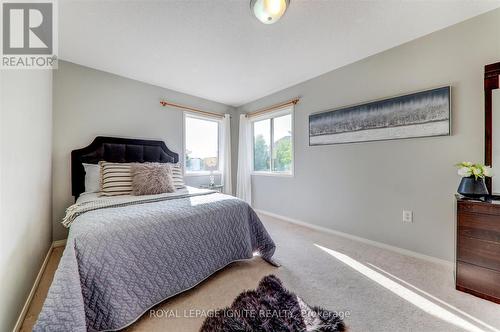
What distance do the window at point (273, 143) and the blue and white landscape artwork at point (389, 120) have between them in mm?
614

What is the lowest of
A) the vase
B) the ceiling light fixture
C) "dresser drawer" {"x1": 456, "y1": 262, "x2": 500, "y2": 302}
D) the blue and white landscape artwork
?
"dresser drawer" {"x1": 456, "y1": 262, "x2": 500, "y2": 302}

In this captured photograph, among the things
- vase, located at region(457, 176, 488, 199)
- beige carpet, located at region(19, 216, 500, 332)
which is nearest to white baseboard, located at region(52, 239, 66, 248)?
beige carpet, located at region(19, 216, 500, 332)

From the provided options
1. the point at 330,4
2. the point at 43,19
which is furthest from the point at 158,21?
the point at 330,4

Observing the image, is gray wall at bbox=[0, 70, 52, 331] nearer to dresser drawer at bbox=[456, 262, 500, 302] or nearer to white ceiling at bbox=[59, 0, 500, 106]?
white ceiling at bbox=[59, 0, 500, 106]

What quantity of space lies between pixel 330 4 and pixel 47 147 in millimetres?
3099

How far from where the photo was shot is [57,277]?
0.97 metres

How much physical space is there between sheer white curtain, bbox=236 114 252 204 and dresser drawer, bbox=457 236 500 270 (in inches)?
117

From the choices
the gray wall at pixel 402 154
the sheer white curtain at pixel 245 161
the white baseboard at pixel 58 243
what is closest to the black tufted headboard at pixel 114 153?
the white baseboard at pixel 58 243

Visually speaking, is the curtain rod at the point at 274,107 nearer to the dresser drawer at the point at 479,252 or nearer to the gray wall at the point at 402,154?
the gray wall at the point at 402,154

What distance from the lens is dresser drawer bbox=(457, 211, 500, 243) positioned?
1.42 metres

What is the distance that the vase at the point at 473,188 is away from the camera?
1.54 metres

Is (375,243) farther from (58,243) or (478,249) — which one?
(58,243)

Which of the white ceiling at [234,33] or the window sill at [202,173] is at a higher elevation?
the white ceiling at [234,33]

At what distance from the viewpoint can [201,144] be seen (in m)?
3.92
